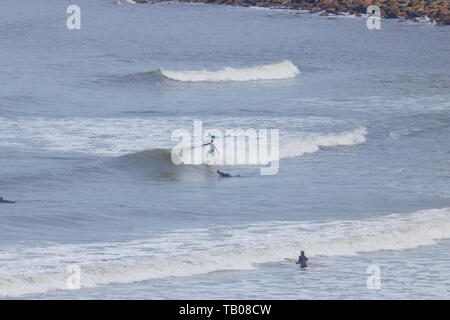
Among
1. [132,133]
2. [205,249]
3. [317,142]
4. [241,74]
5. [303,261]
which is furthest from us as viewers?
[241,74]

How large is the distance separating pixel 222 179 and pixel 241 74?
23.6 meters

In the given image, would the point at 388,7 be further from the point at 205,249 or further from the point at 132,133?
the point at 205,249

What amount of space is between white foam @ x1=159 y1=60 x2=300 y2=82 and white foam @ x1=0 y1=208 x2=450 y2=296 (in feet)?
88.6

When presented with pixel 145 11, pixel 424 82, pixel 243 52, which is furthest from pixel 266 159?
pixel 145 11

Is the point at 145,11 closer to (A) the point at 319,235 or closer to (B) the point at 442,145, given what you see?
(B) the point at 442,145

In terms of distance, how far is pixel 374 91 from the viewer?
47.3m

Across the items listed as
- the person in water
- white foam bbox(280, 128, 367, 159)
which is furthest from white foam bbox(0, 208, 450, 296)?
white foam bbox(280, 128, 367, 159)

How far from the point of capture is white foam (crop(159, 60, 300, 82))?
52156 mm

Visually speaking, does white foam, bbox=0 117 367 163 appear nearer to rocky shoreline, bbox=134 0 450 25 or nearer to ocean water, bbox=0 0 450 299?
ocean water, bbox=0 0 450 299

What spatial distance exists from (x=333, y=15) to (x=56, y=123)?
43.0m

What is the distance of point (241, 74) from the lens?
176ft

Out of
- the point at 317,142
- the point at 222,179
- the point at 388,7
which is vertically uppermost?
the point at 388,7

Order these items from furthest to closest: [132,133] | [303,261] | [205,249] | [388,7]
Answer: [388,7], [132,133], [205,249], [303,261]

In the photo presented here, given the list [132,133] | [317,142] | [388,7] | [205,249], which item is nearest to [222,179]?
[317,142]
